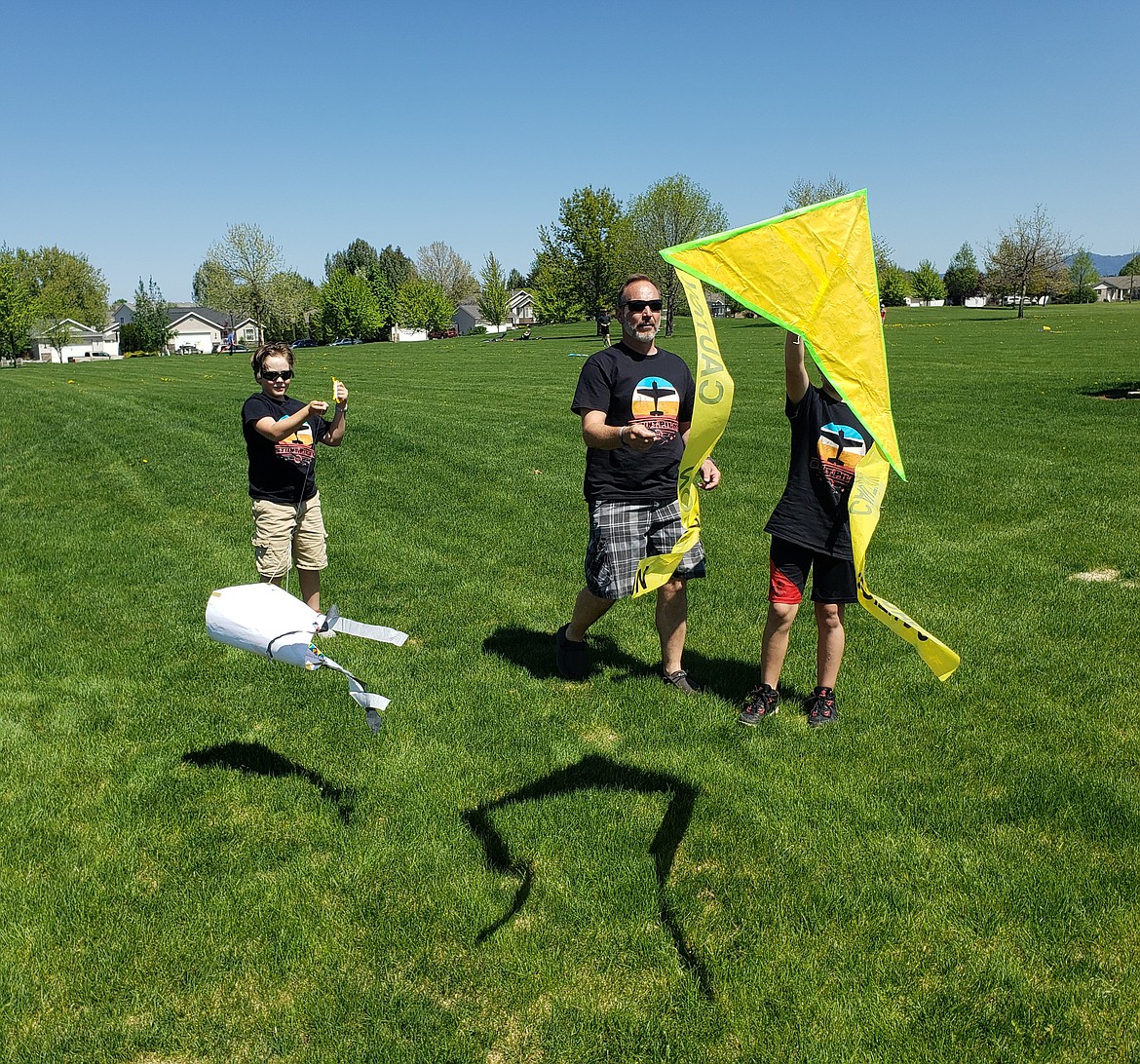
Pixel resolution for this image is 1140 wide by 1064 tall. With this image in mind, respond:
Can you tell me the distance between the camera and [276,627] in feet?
13.0

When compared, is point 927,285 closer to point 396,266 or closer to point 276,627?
point 396,266

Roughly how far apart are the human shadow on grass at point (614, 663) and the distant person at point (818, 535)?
1.68 feet

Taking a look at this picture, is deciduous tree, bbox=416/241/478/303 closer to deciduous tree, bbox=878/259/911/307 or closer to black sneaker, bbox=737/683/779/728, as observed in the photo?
deciduous tree, bbox=878/259/911/307

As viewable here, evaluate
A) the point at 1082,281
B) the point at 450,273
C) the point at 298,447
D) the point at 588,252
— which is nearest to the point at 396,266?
the point at 450,273

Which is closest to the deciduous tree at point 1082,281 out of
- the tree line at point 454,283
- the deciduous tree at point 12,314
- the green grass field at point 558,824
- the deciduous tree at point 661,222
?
the tree line at point 454,283

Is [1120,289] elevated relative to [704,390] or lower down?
elevated

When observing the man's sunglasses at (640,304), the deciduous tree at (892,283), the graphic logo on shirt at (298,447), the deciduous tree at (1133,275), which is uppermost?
the deciduous tree at (1133,275)

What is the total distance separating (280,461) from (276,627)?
1922 mm

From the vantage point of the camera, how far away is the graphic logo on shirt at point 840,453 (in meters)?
4.74

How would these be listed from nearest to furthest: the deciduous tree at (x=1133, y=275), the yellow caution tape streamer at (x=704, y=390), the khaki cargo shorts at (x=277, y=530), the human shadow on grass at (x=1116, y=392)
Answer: the yellow caution tape streamer at (x=704, y=390)
the khaki cargo shorts at (x=277, y=530)
the human shadow on grass at (x=1116, y=392)
the deciduous tree at (x=1133, y=275)

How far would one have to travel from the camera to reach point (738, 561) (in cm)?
809

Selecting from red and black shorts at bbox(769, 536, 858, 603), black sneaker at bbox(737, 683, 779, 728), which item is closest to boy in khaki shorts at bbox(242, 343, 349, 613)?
red and black shorts at bbox(769, 536, 858, 603)

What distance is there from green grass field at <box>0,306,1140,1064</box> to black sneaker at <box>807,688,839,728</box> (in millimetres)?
101

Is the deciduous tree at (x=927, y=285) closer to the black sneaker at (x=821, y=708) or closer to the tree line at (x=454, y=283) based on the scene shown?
the tree line at (x=454, y=283)
